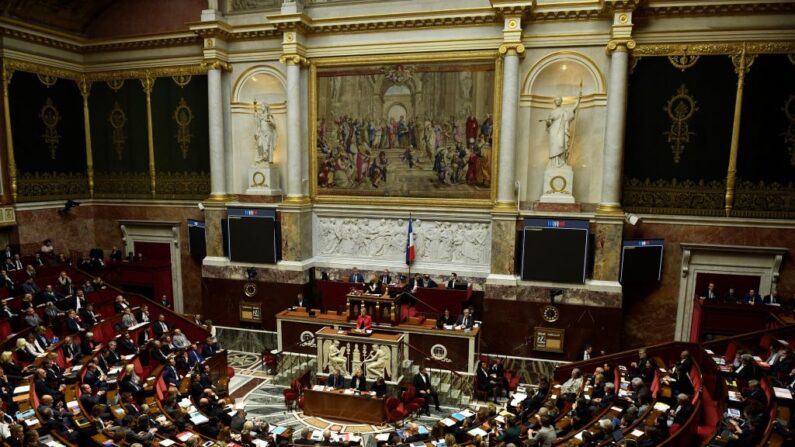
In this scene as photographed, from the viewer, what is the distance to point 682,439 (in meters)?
9.00

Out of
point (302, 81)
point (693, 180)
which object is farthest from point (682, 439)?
point (302, 81)

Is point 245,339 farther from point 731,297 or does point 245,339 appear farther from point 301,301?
point 731,297

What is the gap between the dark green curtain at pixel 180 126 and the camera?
19703mm

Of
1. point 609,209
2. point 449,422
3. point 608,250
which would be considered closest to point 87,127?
point 449,422

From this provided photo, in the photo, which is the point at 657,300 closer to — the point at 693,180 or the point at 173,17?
the point at 693,180

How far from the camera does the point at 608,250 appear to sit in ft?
50.6

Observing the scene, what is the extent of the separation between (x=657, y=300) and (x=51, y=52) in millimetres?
23301

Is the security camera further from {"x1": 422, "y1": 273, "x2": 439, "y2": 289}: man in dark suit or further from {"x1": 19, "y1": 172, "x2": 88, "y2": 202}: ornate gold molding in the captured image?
{"x1": 19, "y1": 172, "x2": 88, "y2": 202}: ornate gold molding

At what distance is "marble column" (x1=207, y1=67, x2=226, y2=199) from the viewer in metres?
18.7

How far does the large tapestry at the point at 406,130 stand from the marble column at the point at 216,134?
3592mm

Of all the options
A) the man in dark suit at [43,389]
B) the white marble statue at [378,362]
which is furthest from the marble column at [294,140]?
the man in dark suit at [43,389]

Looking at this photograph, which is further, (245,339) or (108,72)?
(108,72)

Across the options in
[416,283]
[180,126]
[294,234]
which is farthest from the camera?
[180,126]

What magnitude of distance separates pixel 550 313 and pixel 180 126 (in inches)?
600
